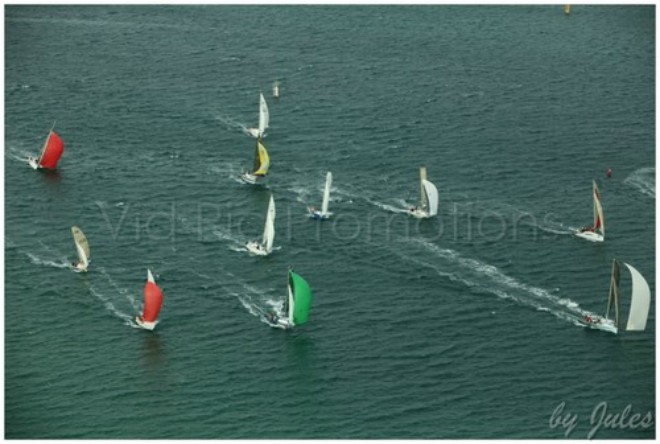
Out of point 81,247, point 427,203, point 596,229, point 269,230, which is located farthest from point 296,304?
point 596,229

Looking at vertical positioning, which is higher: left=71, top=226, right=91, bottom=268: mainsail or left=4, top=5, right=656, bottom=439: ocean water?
left=71, top=226, right=91, bottom=268: mainsail

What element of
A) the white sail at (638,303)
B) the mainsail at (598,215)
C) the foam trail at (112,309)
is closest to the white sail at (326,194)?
the mainsail at (598,215)

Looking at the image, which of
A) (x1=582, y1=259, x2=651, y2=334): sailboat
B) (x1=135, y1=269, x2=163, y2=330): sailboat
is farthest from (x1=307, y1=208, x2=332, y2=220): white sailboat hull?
(x1=582, y1=259, x2=651, y2=334): sailboat

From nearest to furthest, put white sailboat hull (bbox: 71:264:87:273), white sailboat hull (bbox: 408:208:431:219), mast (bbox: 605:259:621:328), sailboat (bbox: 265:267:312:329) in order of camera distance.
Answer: sailboat (bbox: 265:267:312:329) < mast (bbox: 605:259:621:328) < white sailboat hull (bbox: 71:264:87:273) < white sailboat hull (bbox: 408:208:431:219)

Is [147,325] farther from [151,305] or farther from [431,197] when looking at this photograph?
[431,197]

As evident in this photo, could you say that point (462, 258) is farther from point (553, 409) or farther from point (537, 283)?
point (553, 409)

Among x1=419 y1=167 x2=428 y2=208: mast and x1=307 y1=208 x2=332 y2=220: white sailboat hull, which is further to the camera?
x1=419 y1=167 x2=428 y2=208: mast

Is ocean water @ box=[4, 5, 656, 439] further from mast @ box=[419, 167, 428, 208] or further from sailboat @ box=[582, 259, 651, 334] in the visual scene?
mast @ box=[419, 167, 428, 208]
